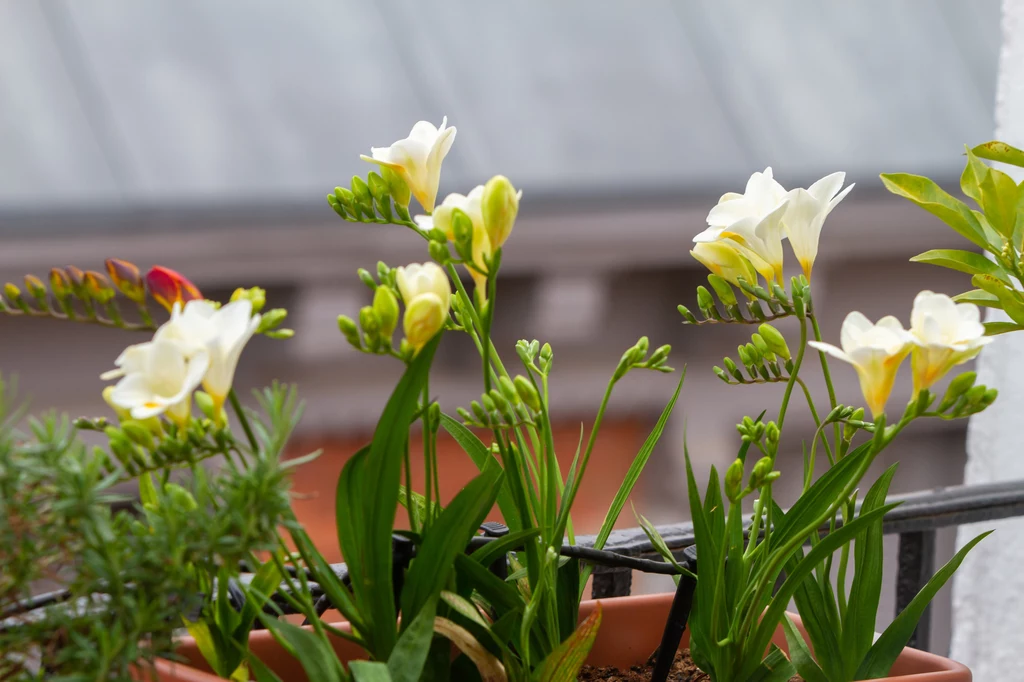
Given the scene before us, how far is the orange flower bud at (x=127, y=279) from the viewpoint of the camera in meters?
0.30

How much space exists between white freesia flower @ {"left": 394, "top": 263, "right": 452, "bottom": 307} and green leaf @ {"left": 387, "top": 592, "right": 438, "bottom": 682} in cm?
10

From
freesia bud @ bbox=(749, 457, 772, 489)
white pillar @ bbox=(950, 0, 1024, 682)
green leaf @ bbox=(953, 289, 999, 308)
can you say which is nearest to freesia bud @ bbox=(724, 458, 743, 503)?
freesia bud @ bbox=(749, 457, 772, 489)

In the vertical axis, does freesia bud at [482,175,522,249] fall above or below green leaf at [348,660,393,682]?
above

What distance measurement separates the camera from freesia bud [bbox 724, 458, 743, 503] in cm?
34

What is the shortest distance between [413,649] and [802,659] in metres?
0.17

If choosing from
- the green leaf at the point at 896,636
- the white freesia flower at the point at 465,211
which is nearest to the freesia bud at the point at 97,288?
the white freesia flower at the point at 465,211

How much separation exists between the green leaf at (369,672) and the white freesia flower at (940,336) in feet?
0.62

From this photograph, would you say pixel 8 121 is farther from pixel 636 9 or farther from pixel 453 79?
pixel 636 9

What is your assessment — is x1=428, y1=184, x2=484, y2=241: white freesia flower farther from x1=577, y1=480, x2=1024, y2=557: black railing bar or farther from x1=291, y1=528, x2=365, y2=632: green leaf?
x1=577, y1=480, x2=1024, y2=557: black railing bar

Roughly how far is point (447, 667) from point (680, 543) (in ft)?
0.83

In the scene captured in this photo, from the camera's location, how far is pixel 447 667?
35cm

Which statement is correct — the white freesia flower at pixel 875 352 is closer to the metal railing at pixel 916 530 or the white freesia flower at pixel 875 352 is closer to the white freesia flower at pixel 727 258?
the white freesia flower at pixel 727 258

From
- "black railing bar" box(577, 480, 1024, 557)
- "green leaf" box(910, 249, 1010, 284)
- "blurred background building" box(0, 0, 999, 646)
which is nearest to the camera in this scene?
"green leaf" box(910, 249, 1010, 284)

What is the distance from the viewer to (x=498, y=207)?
31 centimetres
